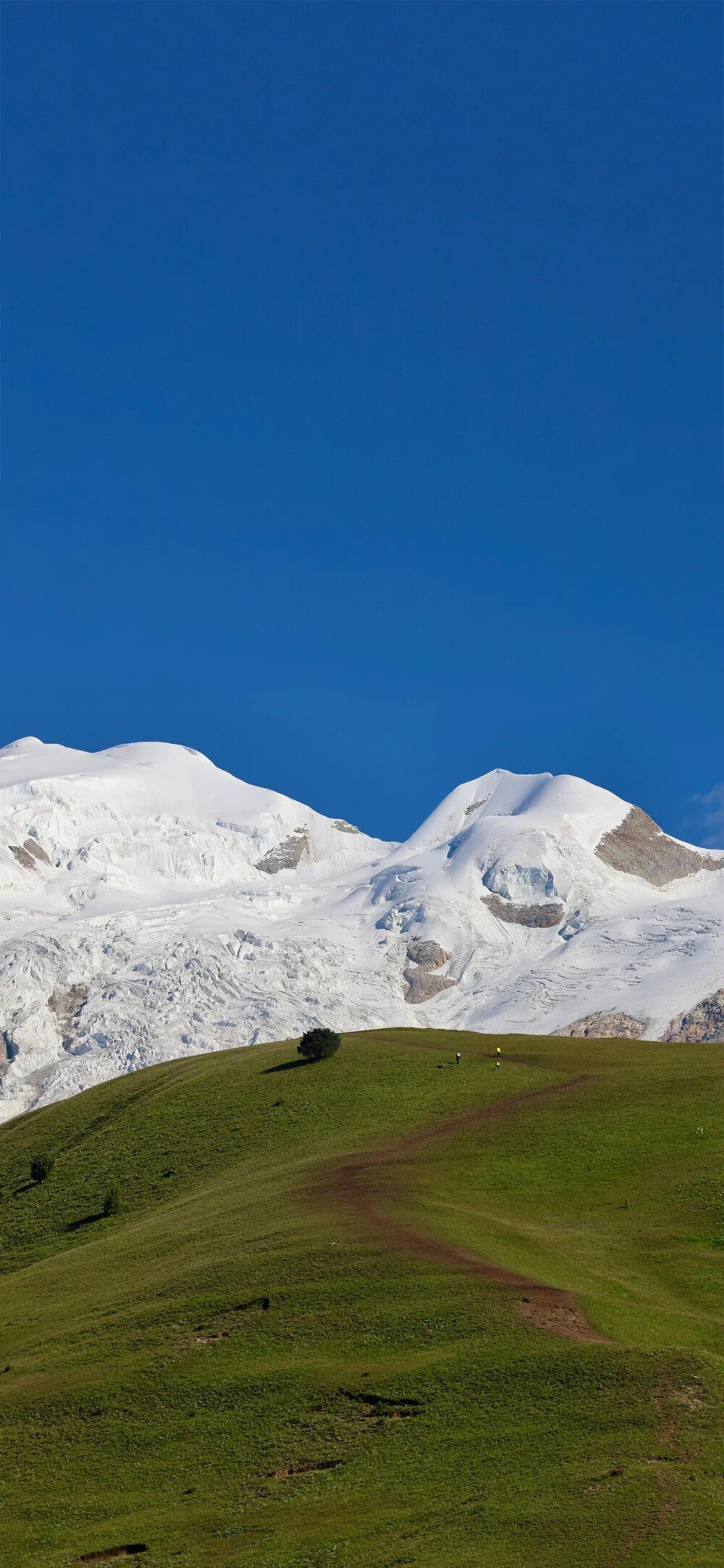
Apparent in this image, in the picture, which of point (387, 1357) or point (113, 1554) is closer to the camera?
point (113, 1554)

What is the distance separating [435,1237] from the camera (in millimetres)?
63688

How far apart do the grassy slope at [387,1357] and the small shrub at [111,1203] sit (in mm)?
890

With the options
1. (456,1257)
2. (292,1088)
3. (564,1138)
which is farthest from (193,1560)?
(292,1088)

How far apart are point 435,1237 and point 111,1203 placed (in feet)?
113

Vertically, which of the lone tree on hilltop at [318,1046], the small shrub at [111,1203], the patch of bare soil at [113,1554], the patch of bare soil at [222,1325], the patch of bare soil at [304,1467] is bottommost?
the patch of bare soil at [113,1554]

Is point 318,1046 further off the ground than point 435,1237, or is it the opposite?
point 318,1046

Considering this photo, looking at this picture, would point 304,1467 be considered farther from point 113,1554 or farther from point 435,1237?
point 435,1237

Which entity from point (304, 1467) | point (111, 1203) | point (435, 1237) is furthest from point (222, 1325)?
point (111, 1203)

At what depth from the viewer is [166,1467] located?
160 ft

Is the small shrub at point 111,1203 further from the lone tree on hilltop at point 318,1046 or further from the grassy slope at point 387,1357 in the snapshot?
the lone tree on hilltop at point 318,1046

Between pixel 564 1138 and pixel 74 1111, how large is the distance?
52.7m

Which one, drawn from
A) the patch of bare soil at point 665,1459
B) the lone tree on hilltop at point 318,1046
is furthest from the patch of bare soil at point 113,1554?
the lone tree on hilltop at point 318,1046

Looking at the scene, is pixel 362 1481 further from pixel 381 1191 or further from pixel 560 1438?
pixel 381 1191

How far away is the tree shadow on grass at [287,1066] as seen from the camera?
113894 mm
